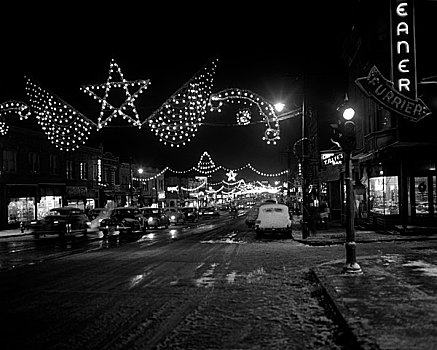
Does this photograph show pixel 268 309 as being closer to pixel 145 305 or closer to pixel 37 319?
pixel 145 305

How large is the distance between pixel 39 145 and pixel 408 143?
33337 mm

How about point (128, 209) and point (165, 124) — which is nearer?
point (165, 124)

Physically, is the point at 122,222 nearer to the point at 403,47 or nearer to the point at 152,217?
the point at 152,217

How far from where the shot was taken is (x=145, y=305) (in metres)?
10.4

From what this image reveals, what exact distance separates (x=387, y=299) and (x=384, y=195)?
19.8 meters

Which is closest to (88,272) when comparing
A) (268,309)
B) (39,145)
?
(268,309)

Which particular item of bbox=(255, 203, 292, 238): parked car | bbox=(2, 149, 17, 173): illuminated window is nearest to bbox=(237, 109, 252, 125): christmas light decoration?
Result: bbox=(255, 203, 292, 238): parked car

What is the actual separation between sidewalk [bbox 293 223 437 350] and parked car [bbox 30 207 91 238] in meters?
20.9

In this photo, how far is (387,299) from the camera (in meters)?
9.98

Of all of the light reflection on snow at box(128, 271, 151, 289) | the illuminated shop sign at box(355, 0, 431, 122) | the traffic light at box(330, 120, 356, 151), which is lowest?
the light reflection on snow at box(128, 271, 151, 289)

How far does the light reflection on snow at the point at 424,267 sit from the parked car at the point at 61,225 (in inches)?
896

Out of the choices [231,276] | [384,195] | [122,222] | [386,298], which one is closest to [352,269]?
[231,276]

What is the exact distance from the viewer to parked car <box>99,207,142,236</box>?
35.3m

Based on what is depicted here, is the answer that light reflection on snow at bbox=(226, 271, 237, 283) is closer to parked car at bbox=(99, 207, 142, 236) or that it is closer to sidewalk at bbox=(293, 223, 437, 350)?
sidewalk at bbox=(293, 223, 437, 350)
